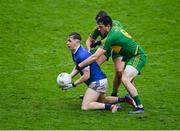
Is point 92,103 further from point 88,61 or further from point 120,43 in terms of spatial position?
point 120,43

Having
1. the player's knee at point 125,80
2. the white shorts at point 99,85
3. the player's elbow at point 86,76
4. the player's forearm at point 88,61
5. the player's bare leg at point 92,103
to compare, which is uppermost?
the player's forearm at point 88,61

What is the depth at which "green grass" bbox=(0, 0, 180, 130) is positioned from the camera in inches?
508

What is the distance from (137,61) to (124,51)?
13.5 inches

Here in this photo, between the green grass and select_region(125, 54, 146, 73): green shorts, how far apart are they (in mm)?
914

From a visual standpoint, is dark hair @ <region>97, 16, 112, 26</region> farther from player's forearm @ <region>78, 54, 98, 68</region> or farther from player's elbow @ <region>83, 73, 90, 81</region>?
player's elbow @ <region>83, 73, 90, 81</region>

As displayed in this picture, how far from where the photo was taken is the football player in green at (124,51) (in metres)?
13.2

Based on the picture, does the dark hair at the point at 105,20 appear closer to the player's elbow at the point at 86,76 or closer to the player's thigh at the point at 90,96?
the player's elbow at the point at 86,76

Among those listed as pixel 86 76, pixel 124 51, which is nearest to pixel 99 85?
pixel 86 76

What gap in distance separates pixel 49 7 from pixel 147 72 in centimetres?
630

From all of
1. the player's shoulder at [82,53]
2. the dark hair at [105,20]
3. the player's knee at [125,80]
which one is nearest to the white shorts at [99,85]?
the player's knee at [125,80]

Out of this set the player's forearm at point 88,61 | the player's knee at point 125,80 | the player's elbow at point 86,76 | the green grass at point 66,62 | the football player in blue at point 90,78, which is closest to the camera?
the green grass at point 66,62

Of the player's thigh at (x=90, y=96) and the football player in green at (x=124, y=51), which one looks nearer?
the football player in green at (x=124, y=51)

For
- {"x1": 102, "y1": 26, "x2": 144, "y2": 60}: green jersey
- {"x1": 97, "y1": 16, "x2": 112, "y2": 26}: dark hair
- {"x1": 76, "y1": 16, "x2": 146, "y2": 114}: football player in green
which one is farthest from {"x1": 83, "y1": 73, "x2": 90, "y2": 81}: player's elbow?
{"x1": 97, "y1": 16, "x2": 112, "y2": 26}: dark hair

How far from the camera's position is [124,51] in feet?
45.0
